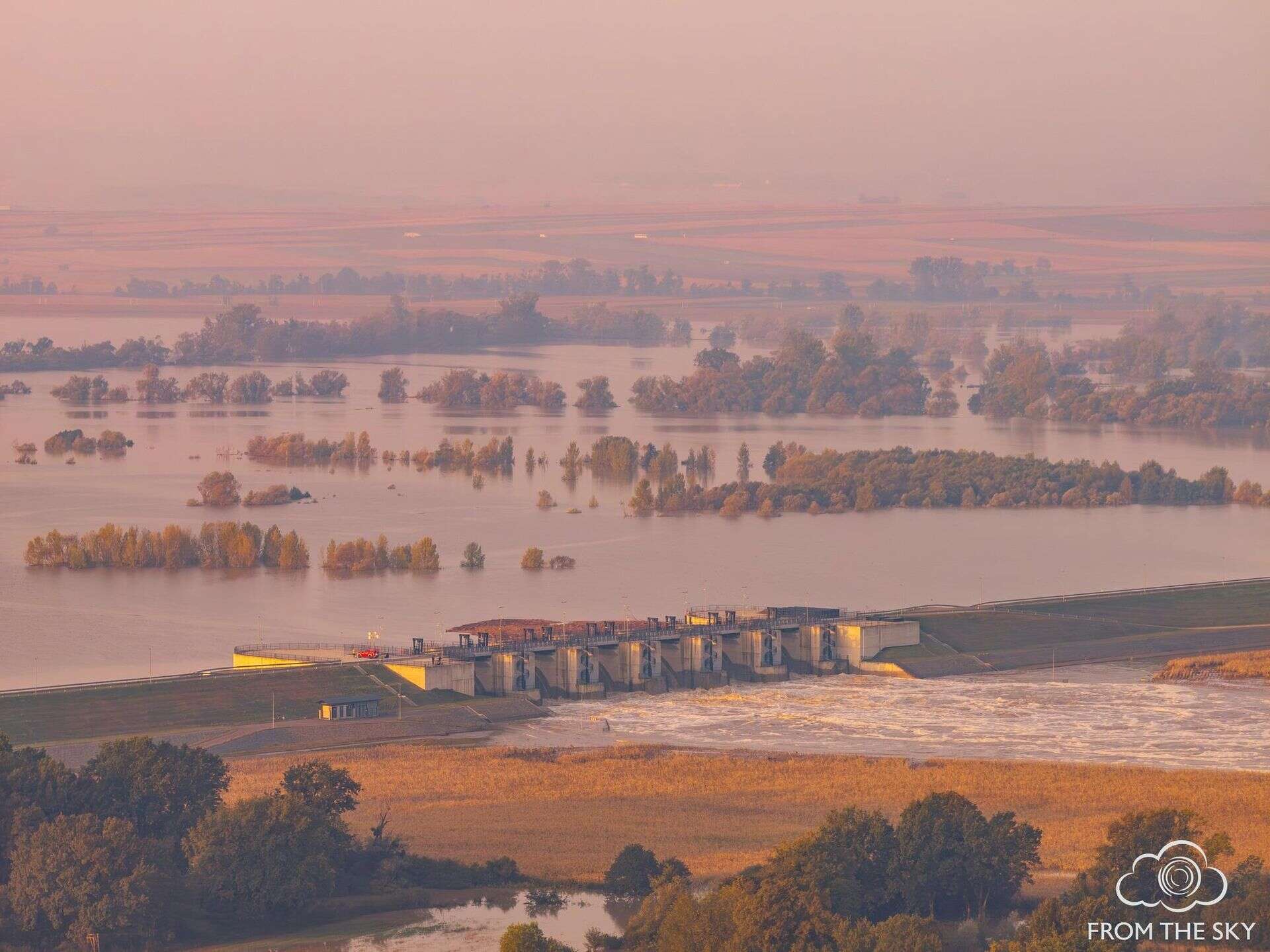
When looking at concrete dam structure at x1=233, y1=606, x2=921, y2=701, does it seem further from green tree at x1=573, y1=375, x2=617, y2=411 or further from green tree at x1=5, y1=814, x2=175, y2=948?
green tree at x1=573, y1=375, x2=617, y2=411

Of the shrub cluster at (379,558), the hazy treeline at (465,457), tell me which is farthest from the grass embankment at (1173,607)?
the hazy treeline at (465,457)

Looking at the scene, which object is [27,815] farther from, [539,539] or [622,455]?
[622,455]

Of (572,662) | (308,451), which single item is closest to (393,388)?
(308,451)

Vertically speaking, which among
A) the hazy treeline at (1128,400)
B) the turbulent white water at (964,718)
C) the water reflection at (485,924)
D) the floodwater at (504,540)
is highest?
the hazy treeline at (1128,400)

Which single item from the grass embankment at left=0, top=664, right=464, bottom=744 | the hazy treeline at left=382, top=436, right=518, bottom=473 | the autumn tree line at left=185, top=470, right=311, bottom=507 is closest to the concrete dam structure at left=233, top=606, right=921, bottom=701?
the grass embankment at left=0, top=664, right=464, bottom=744

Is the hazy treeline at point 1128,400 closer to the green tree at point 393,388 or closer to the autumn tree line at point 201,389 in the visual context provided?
the green tree at point 393,388

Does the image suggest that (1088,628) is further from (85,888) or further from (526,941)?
(85,888)
